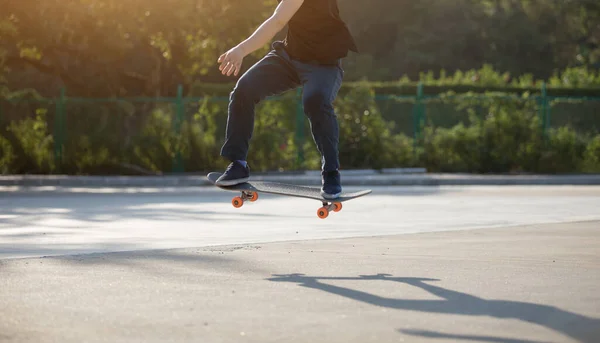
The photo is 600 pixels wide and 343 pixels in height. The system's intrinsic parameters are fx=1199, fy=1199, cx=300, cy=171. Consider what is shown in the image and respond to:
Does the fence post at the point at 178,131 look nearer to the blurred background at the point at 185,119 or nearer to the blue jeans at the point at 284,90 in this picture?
the blurred background at the point at 185,119

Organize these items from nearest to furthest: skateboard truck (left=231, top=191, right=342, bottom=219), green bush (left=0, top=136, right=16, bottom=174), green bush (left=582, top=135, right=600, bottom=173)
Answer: skateboard truck (left=231, top=191, right=342, bottom=219) → green bush (left=0, top=136, right=16, bottom=174) → green bush (left=582, top=135, right=600, bottom=173)

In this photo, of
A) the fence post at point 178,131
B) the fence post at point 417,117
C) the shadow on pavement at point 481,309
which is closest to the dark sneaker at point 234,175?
the shadow on pavement at point 481,309

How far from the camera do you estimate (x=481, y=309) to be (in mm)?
6133

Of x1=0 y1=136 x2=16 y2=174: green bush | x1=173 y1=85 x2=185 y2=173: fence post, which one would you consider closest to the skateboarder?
x1=173 y1=85 x2=185 y2=173: fence post

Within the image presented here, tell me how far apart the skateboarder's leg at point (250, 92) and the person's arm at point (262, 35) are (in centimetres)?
37

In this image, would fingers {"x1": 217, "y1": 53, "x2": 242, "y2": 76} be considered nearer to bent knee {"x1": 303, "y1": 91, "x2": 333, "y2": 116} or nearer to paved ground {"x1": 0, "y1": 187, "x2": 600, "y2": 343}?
bent knee {"x1": 303, "y1": 91, "x2": 333, "y2": 116}

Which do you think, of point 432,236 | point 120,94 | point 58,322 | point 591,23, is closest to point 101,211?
point 432,236

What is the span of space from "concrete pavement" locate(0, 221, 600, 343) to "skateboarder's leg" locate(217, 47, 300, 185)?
808 millimetres

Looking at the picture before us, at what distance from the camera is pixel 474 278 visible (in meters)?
7.42

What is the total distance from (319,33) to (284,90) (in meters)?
0.48

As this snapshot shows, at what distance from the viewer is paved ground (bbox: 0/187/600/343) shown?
5.52 meters

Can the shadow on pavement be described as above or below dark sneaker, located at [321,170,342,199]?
below

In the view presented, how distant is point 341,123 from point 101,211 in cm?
1136

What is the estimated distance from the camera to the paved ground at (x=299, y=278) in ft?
18.1
